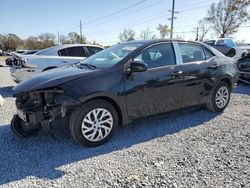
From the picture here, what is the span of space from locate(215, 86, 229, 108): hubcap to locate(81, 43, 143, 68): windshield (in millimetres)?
2121

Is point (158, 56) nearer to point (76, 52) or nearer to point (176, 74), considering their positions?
point (176, 74)

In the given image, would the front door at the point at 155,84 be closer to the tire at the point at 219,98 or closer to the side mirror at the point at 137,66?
the side mirror at the point at 137,66

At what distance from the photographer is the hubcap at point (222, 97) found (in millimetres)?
5141

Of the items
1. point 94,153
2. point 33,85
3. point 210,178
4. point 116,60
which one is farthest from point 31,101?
point 210,178

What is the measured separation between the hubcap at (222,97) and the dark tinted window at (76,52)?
186 inches

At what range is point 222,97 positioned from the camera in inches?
205

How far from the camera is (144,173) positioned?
2.87 m

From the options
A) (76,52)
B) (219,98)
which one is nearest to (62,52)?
(76,52)

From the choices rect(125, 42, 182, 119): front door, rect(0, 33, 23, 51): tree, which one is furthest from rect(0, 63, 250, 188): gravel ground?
rect(0, 33, 23, 51): tree

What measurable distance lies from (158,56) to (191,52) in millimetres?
874

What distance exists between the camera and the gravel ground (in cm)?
275

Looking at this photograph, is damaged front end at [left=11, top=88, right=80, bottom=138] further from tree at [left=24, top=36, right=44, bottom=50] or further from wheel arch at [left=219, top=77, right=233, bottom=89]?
tree at [left=24, top=36, right=44, bottom=50]

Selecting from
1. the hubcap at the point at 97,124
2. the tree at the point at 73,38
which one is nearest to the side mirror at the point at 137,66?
the hubcap at the point at 97,124

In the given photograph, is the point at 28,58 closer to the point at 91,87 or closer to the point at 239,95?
the point at 91,87
